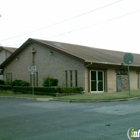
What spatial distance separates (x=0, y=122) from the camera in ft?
33.0

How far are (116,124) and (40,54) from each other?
2260cm

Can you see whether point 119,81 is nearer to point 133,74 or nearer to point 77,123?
point 133,74

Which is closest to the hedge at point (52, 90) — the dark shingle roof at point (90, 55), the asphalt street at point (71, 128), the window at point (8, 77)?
the dark shingle roof at point (90, 55)

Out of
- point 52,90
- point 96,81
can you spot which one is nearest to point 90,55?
point 96,81

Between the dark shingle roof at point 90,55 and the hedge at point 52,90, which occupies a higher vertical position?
the dark shingle roof at point 90,55

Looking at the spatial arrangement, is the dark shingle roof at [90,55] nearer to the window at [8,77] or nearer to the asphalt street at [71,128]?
the window at [8,77]

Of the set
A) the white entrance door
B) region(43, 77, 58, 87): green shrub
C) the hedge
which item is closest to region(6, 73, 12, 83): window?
the hedge

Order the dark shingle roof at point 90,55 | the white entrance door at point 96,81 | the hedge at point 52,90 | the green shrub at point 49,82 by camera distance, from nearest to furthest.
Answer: the hedge at point 52,90 → the dark shingle roof at point 90,55 → the white entrance door at point 96,81 → the green shrub at point 49,82

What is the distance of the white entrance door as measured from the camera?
2608cm

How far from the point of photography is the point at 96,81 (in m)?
26.4

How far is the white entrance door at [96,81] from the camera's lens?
85.6ft

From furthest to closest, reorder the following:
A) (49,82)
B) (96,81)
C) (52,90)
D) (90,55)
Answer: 1. (90,55)
2. (49,82)
3. (96,81)
4. (52,90)

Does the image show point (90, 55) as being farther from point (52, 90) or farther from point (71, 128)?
point (71, 128)

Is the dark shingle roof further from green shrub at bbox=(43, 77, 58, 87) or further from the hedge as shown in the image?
green shrub at bbox=(43, 77, 58, 87)
